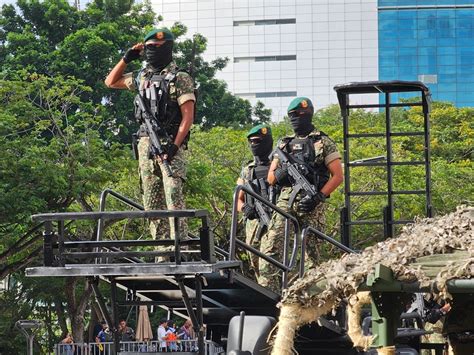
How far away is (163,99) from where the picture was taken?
11953 millimetres

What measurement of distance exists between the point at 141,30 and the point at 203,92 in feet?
14.2

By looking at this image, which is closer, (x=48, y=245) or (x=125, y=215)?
(x=125, y=215)

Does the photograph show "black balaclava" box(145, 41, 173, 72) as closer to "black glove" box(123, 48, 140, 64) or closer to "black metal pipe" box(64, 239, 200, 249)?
"black glove" box(123, 48, 140, 64)

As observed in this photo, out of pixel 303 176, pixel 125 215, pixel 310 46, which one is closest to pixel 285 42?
pixel 310 46

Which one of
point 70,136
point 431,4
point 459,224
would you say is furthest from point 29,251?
point 431,4

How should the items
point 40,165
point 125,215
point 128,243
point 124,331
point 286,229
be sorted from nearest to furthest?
point 128,243, point 125,215, point 286,229, point 124,331, point 40,165

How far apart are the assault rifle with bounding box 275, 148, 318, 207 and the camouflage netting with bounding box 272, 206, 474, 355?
315 cm

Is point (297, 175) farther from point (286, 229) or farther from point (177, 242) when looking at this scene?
point (177, 242)

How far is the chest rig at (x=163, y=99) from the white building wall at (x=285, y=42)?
3079 inches

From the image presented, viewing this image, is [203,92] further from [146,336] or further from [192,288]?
[192,288]

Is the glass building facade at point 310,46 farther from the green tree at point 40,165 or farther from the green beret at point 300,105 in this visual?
the green beret at point 300,105

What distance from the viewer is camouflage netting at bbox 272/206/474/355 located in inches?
315

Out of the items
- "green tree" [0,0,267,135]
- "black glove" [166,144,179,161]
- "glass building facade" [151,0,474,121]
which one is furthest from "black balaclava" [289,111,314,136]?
"glass building facade" [151,0,474,121]

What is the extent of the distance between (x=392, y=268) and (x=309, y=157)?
15.7 feet
